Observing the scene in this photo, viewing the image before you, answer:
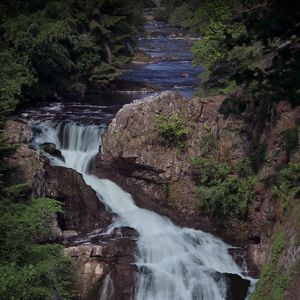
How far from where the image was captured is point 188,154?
19.6 m

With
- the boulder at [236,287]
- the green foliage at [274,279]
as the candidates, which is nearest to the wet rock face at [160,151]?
the boulder at [236,287]

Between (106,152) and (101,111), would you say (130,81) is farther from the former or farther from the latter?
(106,152)

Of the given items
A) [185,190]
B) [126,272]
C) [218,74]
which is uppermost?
[218,74]

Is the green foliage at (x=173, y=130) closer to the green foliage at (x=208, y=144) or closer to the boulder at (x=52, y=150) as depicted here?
the green foliage at (x=208, y=144)

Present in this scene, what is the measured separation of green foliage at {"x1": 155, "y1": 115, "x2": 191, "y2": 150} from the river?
2.54 m

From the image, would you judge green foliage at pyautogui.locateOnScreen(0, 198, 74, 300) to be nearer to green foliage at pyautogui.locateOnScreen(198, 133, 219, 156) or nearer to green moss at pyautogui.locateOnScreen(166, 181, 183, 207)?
green moss at pyautogui.locateOnScreen(166, 181, 183, 207)

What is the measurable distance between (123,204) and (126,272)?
3721 mm

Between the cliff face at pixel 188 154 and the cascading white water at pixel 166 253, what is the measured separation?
557 millimetres

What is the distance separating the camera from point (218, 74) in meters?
23.3

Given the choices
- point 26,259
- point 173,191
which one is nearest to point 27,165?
point 173,191

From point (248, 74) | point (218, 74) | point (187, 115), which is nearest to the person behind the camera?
point (248, 74)

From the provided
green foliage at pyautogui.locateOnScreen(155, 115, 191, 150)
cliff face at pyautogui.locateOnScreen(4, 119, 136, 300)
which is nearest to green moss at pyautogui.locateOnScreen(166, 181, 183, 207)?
green foliage at pyautogui.locateOnScreen(155, 115, 191, 150)

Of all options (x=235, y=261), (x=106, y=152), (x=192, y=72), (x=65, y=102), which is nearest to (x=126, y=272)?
(x=235, y=261)

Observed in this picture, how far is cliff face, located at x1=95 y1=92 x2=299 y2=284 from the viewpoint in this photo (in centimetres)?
1800
